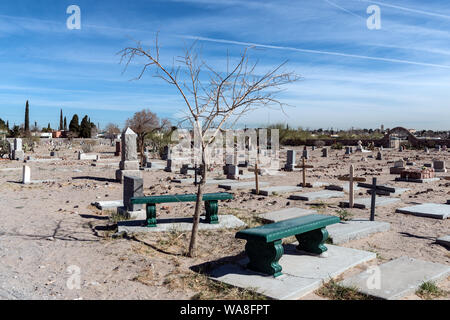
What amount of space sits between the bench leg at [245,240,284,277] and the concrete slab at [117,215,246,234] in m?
2.14

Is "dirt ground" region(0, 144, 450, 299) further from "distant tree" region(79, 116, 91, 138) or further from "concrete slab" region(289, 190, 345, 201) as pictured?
"distant tree" region(79, 116, 91, 138)

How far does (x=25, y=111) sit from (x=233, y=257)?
6247 cm

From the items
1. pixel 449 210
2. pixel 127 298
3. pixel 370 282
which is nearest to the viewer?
pixel 127 298

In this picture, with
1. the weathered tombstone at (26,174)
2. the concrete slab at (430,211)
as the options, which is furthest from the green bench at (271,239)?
the weathered tombstone at (26,174)

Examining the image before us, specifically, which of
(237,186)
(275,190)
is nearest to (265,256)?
(275,190)

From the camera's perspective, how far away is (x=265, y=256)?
4.34 m

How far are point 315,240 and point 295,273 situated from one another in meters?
0.81

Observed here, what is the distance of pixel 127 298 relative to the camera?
12.4 feet

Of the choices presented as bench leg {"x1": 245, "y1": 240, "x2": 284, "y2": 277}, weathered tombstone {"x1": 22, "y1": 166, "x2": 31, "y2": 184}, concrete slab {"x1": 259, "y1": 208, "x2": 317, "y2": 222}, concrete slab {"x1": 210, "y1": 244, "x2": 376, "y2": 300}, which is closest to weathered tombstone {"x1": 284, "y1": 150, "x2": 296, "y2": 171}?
concrete slab {"x1": 259, "y1": 208, "x2": 317, "y2": 222}

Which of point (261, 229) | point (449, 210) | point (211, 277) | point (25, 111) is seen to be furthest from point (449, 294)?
point (25, 111)

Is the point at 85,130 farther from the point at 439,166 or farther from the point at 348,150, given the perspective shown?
the point at 439,166

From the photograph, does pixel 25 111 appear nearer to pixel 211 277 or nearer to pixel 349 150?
pixel 349 150

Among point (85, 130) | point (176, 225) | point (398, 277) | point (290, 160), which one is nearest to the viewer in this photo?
point (398, 277)
